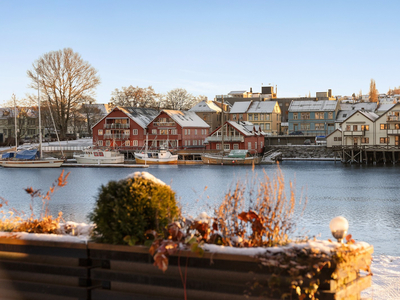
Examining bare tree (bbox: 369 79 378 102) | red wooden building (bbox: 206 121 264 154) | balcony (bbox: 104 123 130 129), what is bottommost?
red wooden building (bbox: 206 121 264 154)

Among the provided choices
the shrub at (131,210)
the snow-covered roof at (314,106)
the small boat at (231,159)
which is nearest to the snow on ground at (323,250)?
the shrub at (131,210)

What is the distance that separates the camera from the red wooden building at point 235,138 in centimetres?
8438

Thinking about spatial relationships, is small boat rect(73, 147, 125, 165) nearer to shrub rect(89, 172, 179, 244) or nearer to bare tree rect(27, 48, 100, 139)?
bare tree rect(27, 48, 100, 139)

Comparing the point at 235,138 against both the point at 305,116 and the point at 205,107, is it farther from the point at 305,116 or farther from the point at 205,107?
the point at 305,116

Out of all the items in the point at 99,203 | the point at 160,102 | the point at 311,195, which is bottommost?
the point at 311,195

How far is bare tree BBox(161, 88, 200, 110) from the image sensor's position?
115 m

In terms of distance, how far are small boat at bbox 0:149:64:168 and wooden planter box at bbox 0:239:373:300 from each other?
67893mm

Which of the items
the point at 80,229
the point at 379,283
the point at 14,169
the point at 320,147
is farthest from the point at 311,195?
the point at 320,147

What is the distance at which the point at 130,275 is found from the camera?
6.70 meters

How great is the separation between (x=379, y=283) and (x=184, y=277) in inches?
228

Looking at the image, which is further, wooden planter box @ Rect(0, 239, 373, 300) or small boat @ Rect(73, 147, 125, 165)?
small boat @ Rect(73, 147, 125, 165)

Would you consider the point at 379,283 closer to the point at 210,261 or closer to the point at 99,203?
the point at 210,261

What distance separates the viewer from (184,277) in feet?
21.1

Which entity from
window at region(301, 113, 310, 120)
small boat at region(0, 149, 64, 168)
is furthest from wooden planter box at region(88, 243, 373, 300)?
window at region(301, 113, 310, 120)
